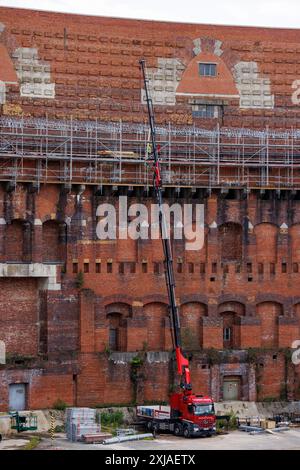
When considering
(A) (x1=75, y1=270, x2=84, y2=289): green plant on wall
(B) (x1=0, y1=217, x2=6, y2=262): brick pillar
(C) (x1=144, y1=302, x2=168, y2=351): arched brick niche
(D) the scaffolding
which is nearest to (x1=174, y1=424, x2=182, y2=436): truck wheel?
(C) (x1=144, y1=302, x2=168, y2=351): arched brick niche

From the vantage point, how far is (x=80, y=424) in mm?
80125

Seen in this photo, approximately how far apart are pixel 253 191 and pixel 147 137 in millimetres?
6286

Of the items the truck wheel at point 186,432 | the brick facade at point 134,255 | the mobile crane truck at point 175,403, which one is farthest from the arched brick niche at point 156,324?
the truck wheel at point 186,432

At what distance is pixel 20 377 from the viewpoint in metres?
84.5

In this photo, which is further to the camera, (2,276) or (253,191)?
(253,191)

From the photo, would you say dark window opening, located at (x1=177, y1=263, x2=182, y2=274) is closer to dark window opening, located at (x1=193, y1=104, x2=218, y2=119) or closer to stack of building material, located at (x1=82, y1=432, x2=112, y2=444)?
dark window opening, located at (x1=193, y1=104, x2=218, y2=119)

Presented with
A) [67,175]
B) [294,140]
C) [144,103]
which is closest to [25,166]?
[67,175]

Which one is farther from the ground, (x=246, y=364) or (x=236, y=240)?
(x=236, y=240)

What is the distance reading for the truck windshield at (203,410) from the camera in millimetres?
81375

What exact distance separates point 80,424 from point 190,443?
5.17m

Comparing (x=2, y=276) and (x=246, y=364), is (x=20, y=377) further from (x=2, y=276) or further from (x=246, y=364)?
(x=246, y=364)

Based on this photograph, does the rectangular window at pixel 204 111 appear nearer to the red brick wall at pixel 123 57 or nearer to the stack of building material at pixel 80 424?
the red brick wall at pixel 123 57

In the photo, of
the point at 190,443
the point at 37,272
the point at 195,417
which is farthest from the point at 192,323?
the point at 190,443

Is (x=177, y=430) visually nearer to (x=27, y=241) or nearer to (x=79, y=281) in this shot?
(x=79, y=281)
